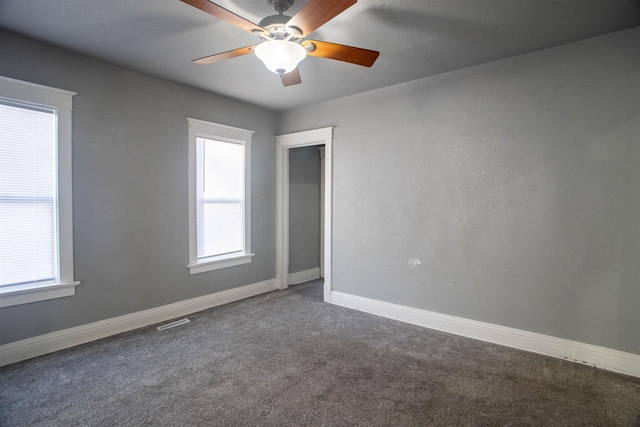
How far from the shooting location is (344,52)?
209cm

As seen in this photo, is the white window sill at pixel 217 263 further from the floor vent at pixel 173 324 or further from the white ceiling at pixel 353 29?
the white ceiling at pixel 353 29

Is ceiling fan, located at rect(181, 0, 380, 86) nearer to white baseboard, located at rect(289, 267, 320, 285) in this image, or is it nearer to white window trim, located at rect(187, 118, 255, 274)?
white window trim, located at rect(187, 118, 255, 274)

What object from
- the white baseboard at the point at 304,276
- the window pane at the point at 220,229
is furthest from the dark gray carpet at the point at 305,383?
the white baseboard at the point at 304,276

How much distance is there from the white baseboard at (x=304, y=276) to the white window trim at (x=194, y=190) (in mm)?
924

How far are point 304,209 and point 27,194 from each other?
3364 millimetres

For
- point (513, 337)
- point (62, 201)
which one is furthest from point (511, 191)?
point (62, 201)

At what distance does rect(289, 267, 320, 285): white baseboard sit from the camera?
16.7ft

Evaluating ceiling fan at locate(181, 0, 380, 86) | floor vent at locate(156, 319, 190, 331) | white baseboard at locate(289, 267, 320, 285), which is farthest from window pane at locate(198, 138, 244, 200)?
ceiling fan at locate(181, 0, 380, 86)

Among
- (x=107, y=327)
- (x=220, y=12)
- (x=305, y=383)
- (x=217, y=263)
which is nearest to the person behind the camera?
(x=220, y=12)

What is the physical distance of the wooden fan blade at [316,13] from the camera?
5.18 ft

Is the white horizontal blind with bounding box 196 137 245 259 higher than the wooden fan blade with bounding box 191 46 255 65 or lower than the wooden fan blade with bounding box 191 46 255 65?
lower

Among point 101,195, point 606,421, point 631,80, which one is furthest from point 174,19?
point 606,421

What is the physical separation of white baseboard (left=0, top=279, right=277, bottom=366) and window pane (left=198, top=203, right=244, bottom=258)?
0.54 m

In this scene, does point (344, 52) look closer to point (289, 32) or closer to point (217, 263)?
point (289, 32)
